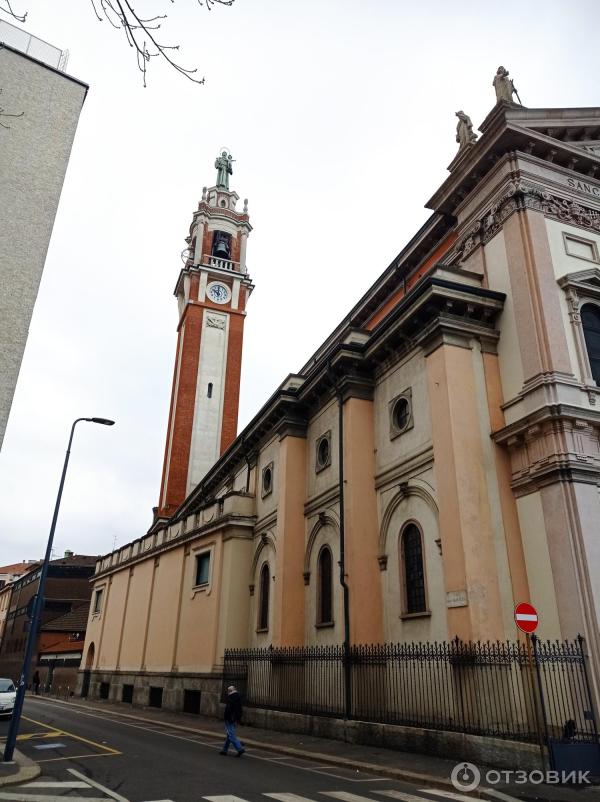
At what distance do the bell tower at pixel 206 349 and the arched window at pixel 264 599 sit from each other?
799 inches

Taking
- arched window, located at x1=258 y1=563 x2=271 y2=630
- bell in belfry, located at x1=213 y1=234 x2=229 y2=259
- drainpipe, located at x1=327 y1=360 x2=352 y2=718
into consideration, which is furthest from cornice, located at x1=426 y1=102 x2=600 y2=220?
bell in belfry, located at x1=213 y1=234 x2=229 y2=259

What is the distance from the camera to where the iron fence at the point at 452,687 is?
12.1 m

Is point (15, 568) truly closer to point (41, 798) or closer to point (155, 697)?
point (155, 697)

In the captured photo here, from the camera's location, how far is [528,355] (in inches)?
622

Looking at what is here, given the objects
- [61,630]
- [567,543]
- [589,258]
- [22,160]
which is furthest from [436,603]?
[61,630]

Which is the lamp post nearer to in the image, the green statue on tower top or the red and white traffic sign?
the red and white traffic sign

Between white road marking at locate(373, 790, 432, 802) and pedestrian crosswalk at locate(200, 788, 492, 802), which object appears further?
white road marking at locate(373, 790, 432, 802)

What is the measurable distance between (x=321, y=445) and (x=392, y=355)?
474cm

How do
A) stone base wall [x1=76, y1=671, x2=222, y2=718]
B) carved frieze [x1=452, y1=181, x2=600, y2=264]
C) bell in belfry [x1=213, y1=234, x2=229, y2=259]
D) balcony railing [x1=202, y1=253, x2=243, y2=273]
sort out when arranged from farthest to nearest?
bell in belfry [x1=213, y1=234, x2=229, y2=259] < balcony railing [x1=202, y1=253, x2=243, y2=273] < stone base wall [x1=76, y1=671, x2=222, y2=718] < carved frieze [x1=452, y1=181, x2=600, y2=264]

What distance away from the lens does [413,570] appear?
16562 mm

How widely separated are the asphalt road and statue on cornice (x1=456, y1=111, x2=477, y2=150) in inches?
733

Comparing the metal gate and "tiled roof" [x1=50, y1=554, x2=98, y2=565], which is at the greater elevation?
"tiled roof" [x1=50, y1=554, x2=98, y2=565]

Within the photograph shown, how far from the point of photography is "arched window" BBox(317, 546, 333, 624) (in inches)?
773

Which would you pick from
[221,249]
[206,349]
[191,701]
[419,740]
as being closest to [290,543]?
[191,701]
